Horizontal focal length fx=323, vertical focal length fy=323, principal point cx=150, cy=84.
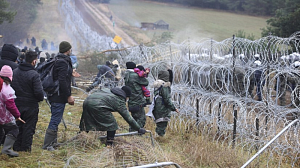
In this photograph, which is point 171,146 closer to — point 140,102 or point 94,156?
point 140,102

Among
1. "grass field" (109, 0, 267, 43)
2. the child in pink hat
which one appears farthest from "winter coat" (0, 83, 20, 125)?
"grass field" (109, 0, 267, 43)

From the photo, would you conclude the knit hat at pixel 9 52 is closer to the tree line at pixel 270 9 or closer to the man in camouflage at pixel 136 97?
the man in camouflage at pixel 136 97

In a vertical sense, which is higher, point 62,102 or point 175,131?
point 62,102

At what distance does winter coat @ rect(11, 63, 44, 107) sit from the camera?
14.0ft

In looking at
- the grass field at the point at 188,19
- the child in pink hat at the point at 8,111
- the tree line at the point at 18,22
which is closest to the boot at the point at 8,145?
the child in pink hat at the point at 8,111

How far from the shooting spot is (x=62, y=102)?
14.7 feet

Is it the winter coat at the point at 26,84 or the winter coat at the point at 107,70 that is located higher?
the winter coat at the point at 26,84

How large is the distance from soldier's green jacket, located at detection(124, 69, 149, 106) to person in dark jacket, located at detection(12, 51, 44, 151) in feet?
6.32

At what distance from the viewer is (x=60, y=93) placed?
4457mm

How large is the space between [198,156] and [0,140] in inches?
112

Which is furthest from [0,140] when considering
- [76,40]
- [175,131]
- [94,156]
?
[76,40]

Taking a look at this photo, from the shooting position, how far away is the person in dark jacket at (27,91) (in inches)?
169

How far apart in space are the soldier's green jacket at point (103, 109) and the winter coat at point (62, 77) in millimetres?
321

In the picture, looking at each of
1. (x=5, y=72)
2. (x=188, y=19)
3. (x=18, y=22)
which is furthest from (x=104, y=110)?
(x=188, y=19)
